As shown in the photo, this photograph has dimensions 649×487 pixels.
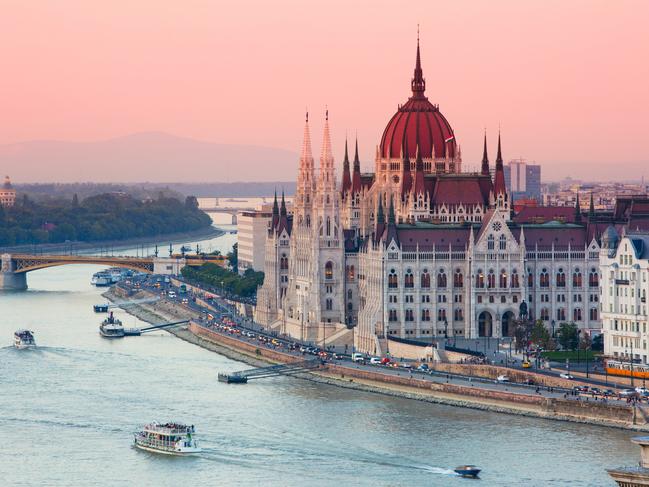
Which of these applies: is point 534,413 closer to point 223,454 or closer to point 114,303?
point 223,454

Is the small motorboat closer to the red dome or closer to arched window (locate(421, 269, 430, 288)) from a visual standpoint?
arched window (locate(421, 269, 430, 288))

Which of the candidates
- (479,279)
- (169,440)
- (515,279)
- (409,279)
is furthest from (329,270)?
(169,440)

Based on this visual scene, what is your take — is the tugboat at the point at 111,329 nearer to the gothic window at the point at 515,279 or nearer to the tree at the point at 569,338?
the gothic window at the point at 515,279

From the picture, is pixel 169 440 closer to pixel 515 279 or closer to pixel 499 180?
pixel 515 279

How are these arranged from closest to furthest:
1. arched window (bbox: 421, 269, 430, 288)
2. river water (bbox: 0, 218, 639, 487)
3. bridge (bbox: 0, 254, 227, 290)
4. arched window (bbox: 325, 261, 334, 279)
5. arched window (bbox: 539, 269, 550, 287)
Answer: river water (bbox: 0, 218, 639, 487) < arched window (bbox: 421, 269, 430, 288) < arched window (bbox: 539, 269, 550, 287) < arched window (bbox: 325, 261, 334, 279) < bridge (bbox: 0, 254, 227, 290)


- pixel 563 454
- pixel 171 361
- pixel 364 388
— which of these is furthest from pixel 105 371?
pixel 563 454

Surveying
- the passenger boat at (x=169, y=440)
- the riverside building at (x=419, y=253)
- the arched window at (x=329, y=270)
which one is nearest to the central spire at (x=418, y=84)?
the riverside building at (x=419, y=253)

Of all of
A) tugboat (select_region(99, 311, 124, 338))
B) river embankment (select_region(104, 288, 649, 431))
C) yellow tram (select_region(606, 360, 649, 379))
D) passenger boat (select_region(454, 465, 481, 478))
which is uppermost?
yellow tram (select_region(606, 360, 649, 379))

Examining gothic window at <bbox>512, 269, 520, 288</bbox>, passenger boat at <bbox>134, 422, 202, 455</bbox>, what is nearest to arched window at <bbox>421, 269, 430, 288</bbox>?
gothic window at <bbox>512, 269, 520, 288</bbox>
